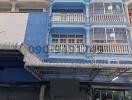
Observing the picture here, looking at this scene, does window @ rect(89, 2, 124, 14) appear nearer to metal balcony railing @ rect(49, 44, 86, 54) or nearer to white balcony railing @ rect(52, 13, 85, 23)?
white balcony railing @ rect(52, 13, 85, 23)

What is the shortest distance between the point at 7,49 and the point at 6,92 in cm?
458

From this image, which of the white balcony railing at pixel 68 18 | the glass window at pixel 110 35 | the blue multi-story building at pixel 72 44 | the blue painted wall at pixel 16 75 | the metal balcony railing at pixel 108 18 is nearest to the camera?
the blue multi-story building at pixel 72 44

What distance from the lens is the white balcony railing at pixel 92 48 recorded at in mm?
18938

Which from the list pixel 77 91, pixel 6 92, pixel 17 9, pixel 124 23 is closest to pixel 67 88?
pixel 77 91

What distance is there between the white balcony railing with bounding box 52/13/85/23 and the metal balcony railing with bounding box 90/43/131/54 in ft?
8.86

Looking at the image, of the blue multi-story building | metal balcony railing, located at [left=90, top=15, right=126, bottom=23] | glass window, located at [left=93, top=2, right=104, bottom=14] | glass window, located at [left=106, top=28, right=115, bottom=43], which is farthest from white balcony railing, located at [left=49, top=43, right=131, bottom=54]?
glass window, located at [left=93, top=2, right=104, bottom=14]

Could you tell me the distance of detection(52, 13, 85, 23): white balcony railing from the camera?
20609 mm

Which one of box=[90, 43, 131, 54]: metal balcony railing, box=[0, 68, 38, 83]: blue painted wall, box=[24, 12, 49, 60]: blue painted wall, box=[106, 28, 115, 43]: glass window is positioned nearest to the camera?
box=[0, 68, 38, 83]: blue painted wall

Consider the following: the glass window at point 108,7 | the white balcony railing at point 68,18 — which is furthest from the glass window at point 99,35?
the glass window at point 108,7

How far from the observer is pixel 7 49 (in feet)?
49.6

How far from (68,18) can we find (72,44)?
2.48 meters

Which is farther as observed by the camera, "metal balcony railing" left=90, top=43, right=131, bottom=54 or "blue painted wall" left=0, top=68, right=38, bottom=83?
"metal balcony railing" left=90, top=43, right=131, bottom=54

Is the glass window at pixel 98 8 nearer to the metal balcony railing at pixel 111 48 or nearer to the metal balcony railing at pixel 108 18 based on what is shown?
the metal balcony railing at pixel 108 18

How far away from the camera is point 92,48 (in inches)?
757
